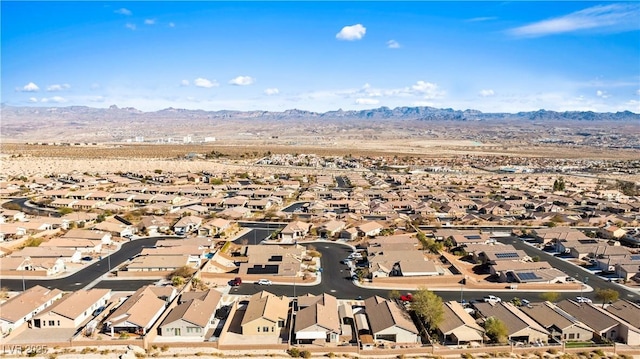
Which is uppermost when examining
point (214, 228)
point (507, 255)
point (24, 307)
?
point (214, 228)

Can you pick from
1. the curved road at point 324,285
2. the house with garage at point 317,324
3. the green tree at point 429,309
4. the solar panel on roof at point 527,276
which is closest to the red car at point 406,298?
the curved road at point 324,285

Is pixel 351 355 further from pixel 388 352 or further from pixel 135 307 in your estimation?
pixel 135 307

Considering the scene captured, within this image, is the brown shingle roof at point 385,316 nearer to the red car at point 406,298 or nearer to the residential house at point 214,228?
the red car at point 406,298

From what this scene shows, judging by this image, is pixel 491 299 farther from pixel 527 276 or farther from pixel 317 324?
pixel 317 324

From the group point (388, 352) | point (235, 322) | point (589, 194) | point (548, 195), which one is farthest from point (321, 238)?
point (589, 194)

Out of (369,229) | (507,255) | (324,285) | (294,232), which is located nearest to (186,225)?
(294,232)

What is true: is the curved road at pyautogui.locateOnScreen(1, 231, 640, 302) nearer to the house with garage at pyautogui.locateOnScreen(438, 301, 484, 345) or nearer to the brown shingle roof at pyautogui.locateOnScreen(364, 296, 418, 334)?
the brown shingle roof at pyautogui.locateOnScreen(364, 296, 418, 334)

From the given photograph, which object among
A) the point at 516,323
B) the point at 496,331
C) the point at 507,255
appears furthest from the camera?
the point at 507,255
